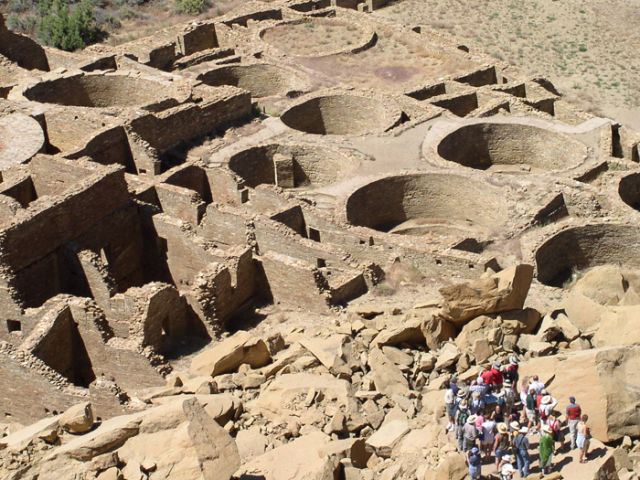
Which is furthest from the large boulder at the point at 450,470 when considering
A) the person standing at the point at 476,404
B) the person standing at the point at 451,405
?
the person standing at the point at 476,404

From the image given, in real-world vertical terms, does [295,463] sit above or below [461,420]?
below

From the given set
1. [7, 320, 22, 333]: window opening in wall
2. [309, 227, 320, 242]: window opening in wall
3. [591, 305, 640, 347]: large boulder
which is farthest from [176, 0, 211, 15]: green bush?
[591, 305, 640, 347]: large boulder

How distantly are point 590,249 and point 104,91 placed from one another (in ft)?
64.5

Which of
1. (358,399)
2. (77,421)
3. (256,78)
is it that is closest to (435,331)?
(358,399)

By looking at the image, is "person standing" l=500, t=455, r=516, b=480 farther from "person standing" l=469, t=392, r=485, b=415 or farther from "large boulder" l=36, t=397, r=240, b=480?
"large boulder" l=36, t=397, r=240, b=480

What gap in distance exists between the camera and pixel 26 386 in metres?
27.4

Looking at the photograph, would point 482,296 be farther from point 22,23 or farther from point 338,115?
point 22,23

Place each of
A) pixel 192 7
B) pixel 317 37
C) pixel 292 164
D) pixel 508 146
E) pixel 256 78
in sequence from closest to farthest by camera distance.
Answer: pixel 292 164 < pixel 508 146 < pixel 256 78 < pixel 317 37 < pixel 192 7

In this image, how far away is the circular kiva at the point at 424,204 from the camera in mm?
37594

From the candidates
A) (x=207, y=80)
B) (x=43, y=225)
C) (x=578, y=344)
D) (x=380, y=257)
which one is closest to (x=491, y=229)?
(x=380, y=257)

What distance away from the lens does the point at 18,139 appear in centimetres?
Result: 3781

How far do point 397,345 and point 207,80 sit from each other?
23670mm

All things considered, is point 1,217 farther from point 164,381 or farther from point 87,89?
point 87,89

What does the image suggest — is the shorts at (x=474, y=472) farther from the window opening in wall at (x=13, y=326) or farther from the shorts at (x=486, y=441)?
the window opening in wall at (x=13, y=326)
